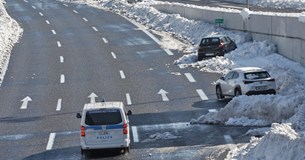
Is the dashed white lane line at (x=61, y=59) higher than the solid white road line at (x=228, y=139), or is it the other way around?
the solid white road line at (x=228, y=139)

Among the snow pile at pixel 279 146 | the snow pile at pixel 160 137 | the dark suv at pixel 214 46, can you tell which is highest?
the snow pile at pixel 279 146

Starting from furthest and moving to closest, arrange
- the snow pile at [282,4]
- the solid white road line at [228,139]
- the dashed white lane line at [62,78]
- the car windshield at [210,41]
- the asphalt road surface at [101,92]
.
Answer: the snow pile at [282,4], the car windshield at [210,41], the dashed white lane line at [62,78], the asphalt road surface at [101,92], the solid white road line at [228,139]

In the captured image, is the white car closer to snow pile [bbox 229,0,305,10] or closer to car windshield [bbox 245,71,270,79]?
car windshield [bbox 245,71,270,79]

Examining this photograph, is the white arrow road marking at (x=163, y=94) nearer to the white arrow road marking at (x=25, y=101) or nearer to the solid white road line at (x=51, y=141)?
the white arrow road marking at (x=25, y=101)

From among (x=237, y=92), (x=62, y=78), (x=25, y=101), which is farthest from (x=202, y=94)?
(x=62, y=78)

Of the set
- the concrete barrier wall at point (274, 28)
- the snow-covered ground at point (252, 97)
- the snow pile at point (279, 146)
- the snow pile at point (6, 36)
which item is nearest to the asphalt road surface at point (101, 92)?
the snow pile at point (6, 36)

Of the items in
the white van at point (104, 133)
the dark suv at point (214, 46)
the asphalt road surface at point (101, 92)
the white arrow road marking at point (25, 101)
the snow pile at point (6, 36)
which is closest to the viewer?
the white van at point (104, 133)

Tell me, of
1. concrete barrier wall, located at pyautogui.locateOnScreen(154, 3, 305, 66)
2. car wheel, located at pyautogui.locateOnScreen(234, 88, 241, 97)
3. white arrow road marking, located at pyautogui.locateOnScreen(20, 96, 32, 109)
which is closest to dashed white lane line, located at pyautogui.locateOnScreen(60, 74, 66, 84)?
white arrow road marking, located at pyautogui.locateOnScreen(20, 96, 32, 109)

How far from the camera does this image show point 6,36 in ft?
200

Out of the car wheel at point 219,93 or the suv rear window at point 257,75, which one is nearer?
the suv rear window at point 257,75

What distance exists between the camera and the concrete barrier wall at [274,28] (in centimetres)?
3969

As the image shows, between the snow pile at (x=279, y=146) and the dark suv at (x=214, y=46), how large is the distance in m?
26.8

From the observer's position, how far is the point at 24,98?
1484 inches

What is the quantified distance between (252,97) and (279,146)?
10837 millimetres
